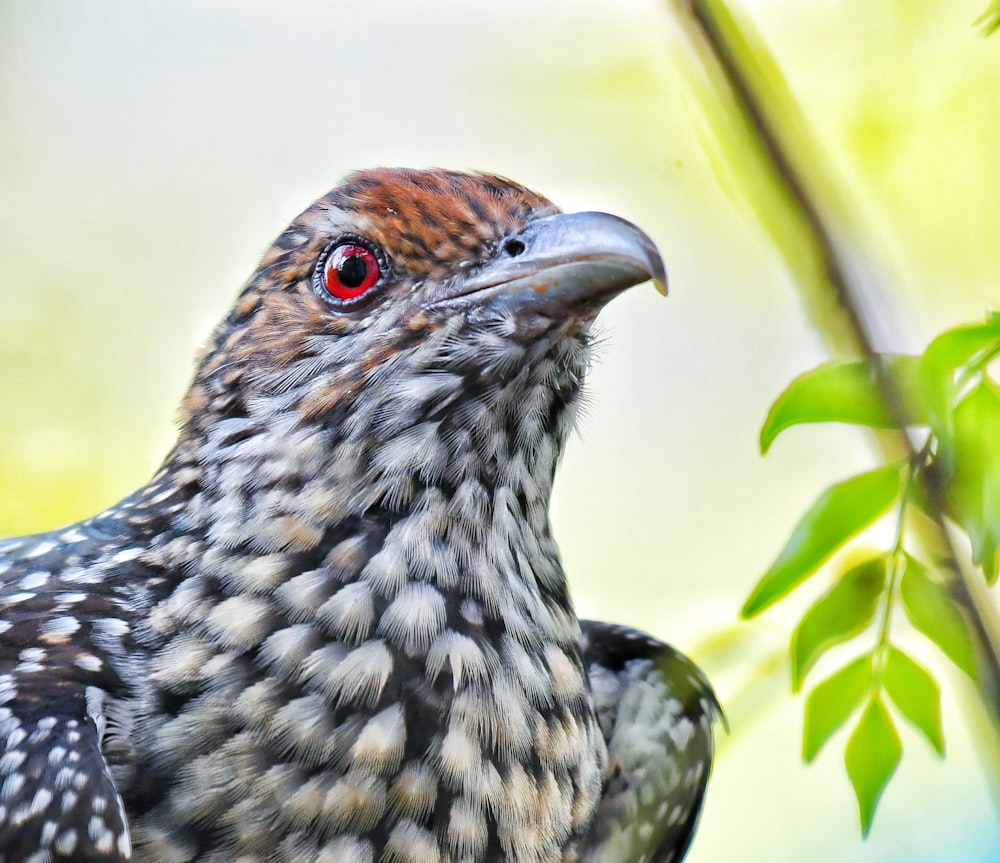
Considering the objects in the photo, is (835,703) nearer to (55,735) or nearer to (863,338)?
(863,338)

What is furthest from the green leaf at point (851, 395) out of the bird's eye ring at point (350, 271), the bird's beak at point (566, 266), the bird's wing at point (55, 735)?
the bird's wing at point (55, 735)

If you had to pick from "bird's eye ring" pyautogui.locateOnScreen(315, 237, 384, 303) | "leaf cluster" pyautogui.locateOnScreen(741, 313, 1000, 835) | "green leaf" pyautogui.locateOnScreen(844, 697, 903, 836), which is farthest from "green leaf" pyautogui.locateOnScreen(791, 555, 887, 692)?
"bird's eye ring" pyautogui.locateOnScreen(315, 237, 384, 303)

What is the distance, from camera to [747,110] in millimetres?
1019

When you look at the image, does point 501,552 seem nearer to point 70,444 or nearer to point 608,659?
point 608,659

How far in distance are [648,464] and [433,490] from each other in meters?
0.59

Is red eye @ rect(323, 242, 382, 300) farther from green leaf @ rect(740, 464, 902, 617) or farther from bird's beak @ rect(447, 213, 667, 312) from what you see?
green leaf @ rect(740, 464, 902, 617)

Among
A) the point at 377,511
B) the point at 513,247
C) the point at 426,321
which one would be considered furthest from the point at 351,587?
the point at 513,247

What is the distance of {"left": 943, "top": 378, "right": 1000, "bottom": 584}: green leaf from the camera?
90 centimetres

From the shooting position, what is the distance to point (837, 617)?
1.08 metres

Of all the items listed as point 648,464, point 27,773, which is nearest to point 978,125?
point 648,464

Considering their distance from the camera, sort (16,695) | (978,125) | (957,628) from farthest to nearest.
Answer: (16,695), (978,125), (957,628)

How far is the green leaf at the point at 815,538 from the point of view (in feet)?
3.51

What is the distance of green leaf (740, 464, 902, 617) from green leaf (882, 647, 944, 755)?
14 centimetres

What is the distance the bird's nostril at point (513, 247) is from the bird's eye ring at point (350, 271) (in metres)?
0.22
